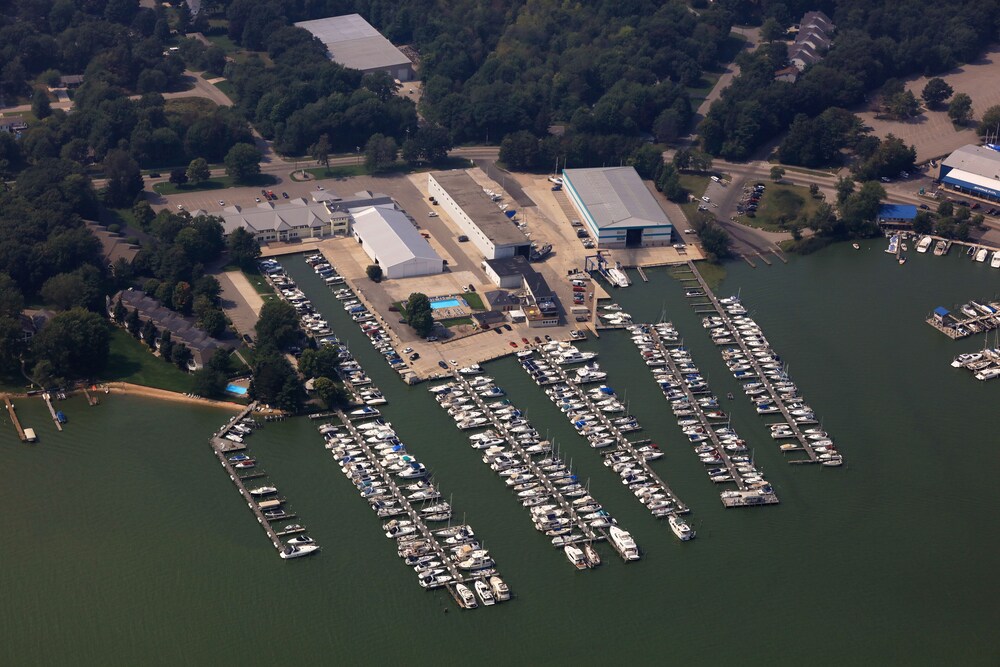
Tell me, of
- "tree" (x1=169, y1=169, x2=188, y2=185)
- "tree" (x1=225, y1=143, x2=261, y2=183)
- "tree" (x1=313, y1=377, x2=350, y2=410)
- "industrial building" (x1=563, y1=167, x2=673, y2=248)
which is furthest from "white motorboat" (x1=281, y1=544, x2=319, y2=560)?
"tree" (x1=225, y1=143, x2=261, y2=183)

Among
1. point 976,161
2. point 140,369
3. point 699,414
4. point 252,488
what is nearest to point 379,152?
point 140,369

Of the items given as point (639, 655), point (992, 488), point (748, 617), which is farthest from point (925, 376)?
point (639, 655)

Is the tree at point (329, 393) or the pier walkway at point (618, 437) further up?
the tree at point (329, 393)

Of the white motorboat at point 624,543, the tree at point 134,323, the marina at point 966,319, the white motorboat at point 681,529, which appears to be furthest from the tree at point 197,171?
the marina at point 966,319

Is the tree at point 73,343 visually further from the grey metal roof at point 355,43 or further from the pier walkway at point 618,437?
the grey metal roof at point 355,43

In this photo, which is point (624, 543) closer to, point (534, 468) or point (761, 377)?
point (534, 468)

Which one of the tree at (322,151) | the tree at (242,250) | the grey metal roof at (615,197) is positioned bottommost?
the tree at (322,151)
